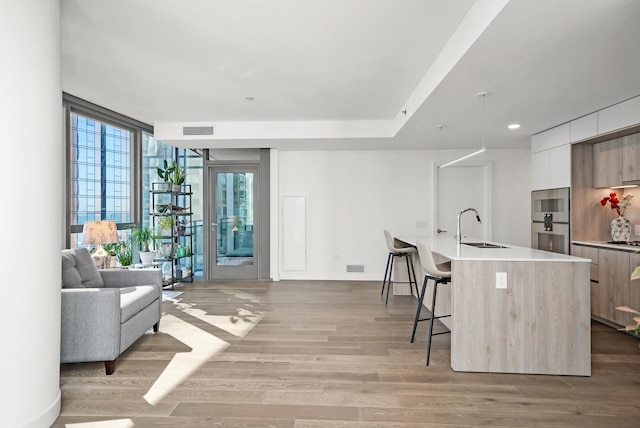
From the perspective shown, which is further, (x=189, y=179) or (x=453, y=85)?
(x=189, y=179)

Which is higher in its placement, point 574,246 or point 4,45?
point 4,45

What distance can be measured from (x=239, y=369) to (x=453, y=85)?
115 inches

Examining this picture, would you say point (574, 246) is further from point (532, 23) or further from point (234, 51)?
point (234, 51)

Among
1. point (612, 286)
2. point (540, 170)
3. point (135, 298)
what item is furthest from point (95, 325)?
point (540, 170)

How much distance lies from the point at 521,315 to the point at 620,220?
2433 millimetres

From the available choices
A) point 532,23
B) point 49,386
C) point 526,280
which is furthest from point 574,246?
point 49,386

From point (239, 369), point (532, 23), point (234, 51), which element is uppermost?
point (234, 51)

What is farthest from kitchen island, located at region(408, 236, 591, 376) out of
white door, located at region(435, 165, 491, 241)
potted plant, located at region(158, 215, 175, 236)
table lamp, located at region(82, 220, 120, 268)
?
potted plant, located at region(158, 215, 175, 236)

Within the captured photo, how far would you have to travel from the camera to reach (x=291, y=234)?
6.61 meters

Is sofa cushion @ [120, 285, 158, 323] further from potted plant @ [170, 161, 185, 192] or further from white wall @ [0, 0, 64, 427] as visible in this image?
potted plant @ [170, 161, 185, 192]

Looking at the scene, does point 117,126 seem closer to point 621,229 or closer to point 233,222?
point 233,222

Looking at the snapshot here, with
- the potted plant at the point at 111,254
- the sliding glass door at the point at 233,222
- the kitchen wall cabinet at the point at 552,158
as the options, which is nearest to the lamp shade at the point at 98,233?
the potted plant at the point at 111,254

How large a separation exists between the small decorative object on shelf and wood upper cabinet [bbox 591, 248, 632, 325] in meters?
0.38

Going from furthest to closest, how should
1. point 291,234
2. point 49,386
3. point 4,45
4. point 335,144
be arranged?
point 291,234, point 335,144, point 49,386, point 4,45
